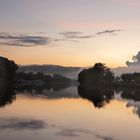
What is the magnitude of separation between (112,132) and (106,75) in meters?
161

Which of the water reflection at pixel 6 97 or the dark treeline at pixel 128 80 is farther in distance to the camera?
the dark treeline at pixel 128 80

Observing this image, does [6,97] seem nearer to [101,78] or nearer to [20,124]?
[20,124]

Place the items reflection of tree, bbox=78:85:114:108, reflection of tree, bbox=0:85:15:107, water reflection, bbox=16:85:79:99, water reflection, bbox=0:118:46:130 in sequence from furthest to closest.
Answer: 1. water reflection, bbox=16:85:79:99
2. reflection of tree, bbox=78:85:114:108
3. reflection of tree, bbox=0:85:15:107
4. water reflection, bbox=0:118:46:130

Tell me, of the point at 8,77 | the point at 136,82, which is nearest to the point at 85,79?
the point at 136,82

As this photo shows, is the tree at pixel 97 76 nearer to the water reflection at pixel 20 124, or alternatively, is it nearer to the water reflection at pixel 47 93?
the water reflection at pixel 47 93

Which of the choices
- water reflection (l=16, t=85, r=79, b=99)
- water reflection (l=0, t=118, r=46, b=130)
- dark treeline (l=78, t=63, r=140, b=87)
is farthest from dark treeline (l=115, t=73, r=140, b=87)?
water reflection (l=0, t=118, r=46, b=130)

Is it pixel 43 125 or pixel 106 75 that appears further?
pixel 106 75

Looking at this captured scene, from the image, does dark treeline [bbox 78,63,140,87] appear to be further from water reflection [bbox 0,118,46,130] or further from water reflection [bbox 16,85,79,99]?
water reflection [bbox 0,118,46,130]

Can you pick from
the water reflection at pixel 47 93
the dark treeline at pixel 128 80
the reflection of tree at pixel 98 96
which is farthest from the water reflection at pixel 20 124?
the dark treeline at pixel 128 80

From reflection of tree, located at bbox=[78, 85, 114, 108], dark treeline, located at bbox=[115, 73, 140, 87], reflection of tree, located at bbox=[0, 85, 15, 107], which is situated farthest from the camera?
dark treeline, located at bbox=[115, 73, 140, 87]

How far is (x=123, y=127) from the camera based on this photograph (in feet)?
84.0

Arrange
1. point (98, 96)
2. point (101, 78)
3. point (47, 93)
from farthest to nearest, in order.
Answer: point (101, 78) < point (47, 93) < point (98, 96)

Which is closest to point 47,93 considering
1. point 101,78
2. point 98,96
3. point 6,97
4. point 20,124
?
point 98,96

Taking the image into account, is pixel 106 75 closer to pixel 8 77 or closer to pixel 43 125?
pixel 8 77
